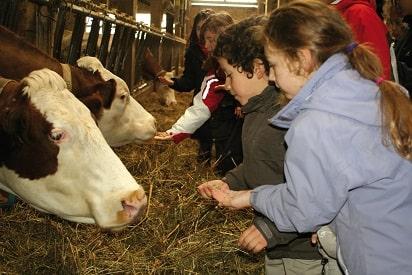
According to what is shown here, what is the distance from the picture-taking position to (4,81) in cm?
232

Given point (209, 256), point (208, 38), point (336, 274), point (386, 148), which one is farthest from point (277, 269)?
point (208, 38)

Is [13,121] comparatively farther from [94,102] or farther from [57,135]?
[94,102]

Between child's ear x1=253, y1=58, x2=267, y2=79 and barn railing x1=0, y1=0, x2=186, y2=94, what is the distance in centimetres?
218

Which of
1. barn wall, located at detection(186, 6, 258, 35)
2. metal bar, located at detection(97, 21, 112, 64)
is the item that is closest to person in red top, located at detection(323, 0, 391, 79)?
metal bar, located at detection(97, 21, 112, 64)

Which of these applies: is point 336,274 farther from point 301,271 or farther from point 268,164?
point 268,164

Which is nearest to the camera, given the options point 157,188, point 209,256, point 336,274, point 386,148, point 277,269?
point 386,148

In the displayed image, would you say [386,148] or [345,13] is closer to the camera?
[386,148]

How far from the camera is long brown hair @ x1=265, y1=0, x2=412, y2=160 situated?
1480 millimetres

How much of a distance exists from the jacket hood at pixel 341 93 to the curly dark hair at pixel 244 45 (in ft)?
1.99

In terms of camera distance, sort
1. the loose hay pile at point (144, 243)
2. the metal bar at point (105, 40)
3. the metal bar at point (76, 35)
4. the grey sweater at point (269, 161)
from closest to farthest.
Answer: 1. the grey sweater at point (269, 161)
2. the loose hay pile at point (144, 243)
3. the metal bar at point (76, 35)
4. the metal bar at point (105, 40)

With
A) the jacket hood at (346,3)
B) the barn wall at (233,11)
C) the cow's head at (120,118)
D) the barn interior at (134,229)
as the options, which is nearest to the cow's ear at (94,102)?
the cow's head at (120,118)

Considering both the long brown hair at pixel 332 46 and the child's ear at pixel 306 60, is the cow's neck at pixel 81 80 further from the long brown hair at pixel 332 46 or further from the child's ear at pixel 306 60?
the child's ear at pixel 306 60

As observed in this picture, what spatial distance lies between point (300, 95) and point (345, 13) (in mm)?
1241

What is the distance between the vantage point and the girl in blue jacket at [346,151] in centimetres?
146
